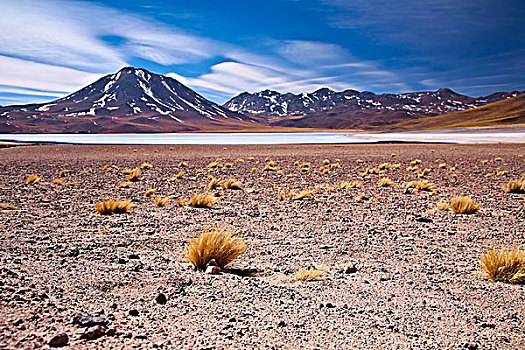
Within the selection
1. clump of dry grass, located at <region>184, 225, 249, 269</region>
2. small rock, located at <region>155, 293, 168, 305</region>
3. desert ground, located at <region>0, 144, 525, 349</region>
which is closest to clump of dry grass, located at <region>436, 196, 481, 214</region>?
desert ground, located at <region>0, 144, 525, 349</region>

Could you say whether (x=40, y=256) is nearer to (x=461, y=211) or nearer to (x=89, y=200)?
(x=89, y=200)

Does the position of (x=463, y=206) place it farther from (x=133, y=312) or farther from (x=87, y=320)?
(x=87, y=320)

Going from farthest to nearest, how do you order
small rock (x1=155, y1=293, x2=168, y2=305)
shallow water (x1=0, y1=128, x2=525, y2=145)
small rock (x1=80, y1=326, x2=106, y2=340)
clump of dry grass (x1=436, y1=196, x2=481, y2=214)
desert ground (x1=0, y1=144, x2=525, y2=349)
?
shallow water (x1=0, y1=128, x2=525, y2=145) → clump of dry grass (x1=436, y1=196, x2=481, y2=214) → small rock (x1=155, y1=293, x2=168, y2=305) → desert ground (x1=0, y1=144, x2=525, y2=349) → small rock (x1=80, y1=326, x2=106, y2=340)

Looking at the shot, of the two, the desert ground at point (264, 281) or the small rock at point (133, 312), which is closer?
the desert ground at point (264, 281)

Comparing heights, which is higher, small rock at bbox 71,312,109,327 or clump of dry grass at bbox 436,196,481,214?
small rock at bbox 71,312,109,327

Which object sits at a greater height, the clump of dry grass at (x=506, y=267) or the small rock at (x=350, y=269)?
the clump of dry grass at (x=506, y=267)

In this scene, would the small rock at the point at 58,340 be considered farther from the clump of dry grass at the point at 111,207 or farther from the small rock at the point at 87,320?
the clump of dry grass at the point at 111,207

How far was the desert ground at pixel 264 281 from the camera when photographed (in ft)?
8.94

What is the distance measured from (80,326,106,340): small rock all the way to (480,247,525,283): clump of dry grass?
12.2ft

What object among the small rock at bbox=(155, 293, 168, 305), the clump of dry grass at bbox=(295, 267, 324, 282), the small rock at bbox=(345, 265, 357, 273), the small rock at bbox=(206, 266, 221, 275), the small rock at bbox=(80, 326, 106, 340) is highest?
the small rock at bbox=(80, 326, 106, 340)

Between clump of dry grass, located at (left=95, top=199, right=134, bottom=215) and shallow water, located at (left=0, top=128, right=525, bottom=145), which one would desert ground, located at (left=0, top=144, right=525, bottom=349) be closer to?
clump of dry grass, located at (left=95, top=199, right=134, bottom=215)

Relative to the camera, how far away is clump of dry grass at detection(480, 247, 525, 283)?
3986 mm

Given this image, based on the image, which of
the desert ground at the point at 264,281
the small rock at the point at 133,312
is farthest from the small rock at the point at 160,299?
the small rock at the point at 133,312

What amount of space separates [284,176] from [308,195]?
15.7 ft
